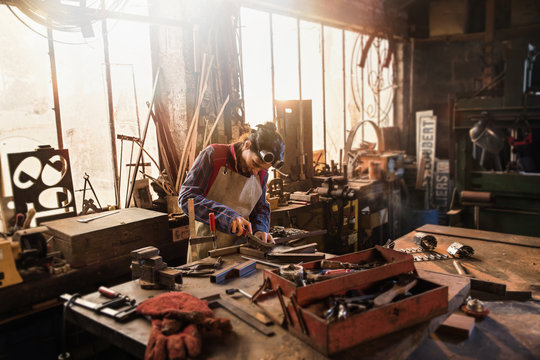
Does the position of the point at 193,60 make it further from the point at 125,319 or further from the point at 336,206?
the point at 125,319

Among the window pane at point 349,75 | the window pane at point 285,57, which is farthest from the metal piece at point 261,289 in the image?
the window pane at point 349,75

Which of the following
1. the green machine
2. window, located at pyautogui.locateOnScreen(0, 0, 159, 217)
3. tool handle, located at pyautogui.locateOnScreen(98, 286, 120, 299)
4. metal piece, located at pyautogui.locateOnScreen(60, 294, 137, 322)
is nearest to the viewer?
metal piece, located at pyautogui.locateOnScreen(60, 294, 137, 322)

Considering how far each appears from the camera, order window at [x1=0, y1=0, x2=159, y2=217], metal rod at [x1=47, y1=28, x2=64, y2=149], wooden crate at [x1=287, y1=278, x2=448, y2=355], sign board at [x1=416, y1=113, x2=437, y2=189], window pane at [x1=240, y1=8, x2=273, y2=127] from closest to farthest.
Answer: wooden crate at [x1=287, y1=278, x2=448, y2=355]
window at [x1=0, y1=0, x2=159, y2=217]
metal rod at [x1=47, y1=28, x2=64, y2=149]
window pane at [x1=240, y1=8, x2=273, y2=127]
sign board at [x1=416, y1=113, x2=437, y2=189]

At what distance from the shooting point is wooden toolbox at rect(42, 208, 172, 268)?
2861 mm

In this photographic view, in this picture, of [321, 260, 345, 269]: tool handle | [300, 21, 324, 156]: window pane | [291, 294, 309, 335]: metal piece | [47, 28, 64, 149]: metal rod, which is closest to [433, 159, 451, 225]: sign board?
[300, 21, 324, 156]: window pane

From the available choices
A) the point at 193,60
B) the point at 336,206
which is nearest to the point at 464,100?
the point at 336,206

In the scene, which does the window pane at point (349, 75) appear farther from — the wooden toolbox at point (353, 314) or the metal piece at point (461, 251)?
the wooden toolbox at point (353, 314)

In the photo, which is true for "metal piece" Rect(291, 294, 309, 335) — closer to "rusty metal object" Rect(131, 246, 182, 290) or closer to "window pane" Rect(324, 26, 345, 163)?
"rusty metal object" Rect(131, 246, 182, 290)

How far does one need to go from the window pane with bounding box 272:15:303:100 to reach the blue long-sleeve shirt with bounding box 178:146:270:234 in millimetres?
2732

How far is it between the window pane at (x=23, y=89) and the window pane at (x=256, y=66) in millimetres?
2336

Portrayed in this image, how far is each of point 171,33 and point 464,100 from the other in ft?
12.0

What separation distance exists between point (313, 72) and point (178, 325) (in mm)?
5357

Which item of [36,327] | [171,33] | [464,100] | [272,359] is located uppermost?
[171,33]

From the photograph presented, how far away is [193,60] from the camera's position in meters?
4.33
